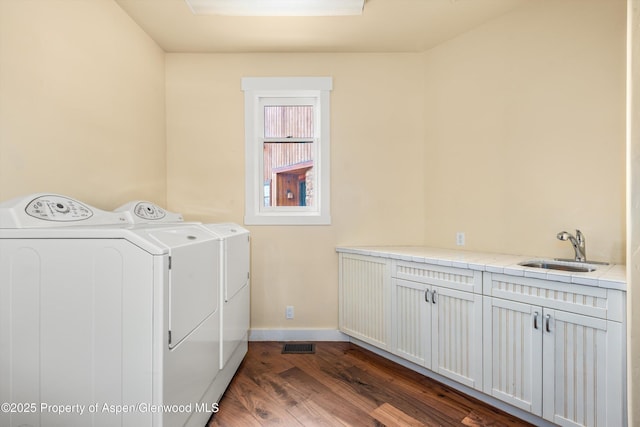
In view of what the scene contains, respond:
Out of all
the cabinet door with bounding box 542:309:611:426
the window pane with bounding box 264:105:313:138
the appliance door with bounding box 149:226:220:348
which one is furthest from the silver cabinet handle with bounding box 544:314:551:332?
the window pane with bounding box 264:105:313:138

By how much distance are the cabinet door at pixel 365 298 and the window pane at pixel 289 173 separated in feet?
2.34

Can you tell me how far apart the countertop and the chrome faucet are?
0.34ft

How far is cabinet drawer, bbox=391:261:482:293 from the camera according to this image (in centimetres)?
172

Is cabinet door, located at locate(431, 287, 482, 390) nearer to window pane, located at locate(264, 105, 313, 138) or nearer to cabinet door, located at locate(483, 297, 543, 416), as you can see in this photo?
cabinet door, located at locate(483, 297, 543, 416)

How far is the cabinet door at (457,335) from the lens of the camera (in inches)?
66.8

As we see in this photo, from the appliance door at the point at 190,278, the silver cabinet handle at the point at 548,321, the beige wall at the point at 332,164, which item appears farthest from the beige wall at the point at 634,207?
the appliance door at the point at 190,278

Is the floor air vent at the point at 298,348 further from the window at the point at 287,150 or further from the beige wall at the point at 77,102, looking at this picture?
the beige wall at the point at 77,102

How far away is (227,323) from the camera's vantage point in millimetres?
1756

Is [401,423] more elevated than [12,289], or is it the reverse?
[12,289]

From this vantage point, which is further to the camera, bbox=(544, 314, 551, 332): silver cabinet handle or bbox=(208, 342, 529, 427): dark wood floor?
bbox=(208, 342, 529, 427): dark wood floor

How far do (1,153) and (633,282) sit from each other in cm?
270

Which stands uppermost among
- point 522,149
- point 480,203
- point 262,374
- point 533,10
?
point 533,10

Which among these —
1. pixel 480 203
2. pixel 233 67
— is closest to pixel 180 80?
pixel 233 67

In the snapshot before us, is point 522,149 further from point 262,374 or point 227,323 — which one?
point 262,374
